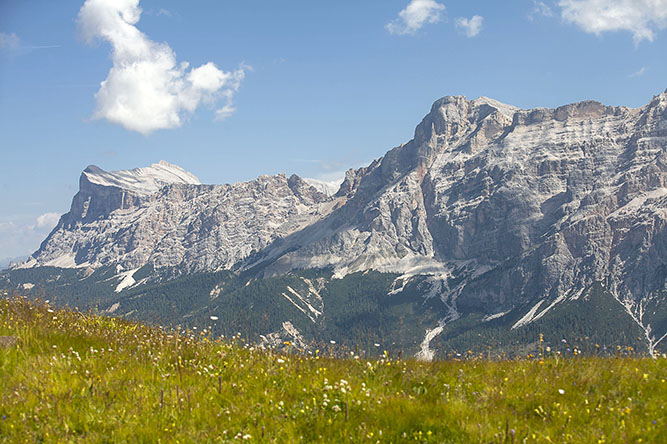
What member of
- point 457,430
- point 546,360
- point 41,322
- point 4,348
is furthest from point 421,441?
point 41,322

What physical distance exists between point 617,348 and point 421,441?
7.15 m

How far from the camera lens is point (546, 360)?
11203 millimetres

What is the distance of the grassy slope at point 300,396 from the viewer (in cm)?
737

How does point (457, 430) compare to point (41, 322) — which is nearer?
point (457, 430)

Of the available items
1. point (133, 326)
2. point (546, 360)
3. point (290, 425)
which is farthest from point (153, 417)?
point (546, 360)

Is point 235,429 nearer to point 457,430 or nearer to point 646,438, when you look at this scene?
point 457,430

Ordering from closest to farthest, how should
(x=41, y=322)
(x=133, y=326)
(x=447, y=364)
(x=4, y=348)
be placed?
(x=4, y=348)
(x=447, y=364)
(x=41, y=322)
(x=133, y=326)

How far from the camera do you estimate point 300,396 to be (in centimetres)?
868

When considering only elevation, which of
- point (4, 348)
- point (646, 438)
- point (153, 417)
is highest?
point (4, 348)

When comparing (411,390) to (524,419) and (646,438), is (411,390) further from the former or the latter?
(646,438)

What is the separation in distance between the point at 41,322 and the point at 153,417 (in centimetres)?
606

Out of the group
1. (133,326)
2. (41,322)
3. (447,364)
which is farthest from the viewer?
(133,326)

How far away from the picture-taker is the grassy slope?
737cm

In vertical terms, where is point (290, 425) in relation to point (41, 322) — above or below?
below
